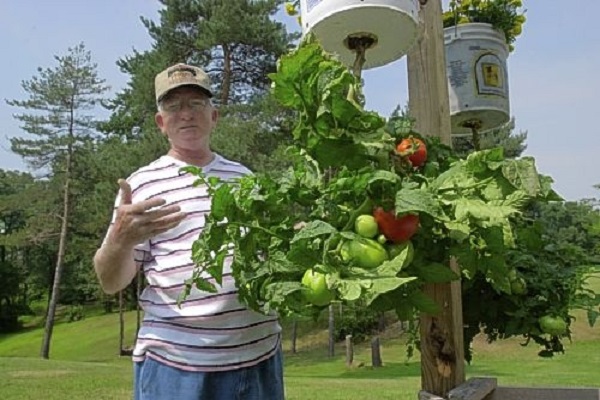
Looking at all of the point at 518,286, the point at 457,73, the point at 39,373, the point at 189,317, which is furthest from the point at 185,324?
the point at 39,373

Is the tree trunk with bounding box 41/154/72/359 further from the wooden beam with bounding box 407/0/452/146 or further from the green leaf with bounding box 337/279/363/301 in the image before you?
the green leaf with bounding box 337/279/363/301

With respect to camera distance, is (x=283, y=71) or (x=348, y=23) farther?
(x=348, y=23)

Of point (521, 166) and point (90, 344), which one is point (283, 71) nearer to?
point (521, 166)

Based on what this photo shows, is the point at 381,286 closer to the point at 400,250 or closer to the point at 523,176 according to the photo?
the point at 400,250

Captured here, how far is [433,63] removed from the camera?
5.82ft

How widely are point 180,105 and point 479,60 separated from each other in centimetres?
87

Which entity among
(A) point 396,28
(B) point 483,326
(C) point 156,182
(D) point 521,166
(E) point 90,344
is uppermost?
(A) point 396,28

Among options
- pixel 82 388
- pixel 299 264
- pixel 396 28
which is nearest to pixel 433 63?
pixel 396 28

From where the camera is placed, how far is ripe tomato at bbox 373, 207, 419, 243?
3.40 ft

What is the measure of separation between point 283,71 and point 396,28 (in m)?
0.45

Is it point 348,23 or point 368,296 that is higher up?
point 348,23

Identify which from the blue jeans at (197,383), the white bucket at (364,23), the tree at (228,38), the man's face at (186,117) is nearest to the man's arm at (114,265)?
the blue jeans at (197,383)

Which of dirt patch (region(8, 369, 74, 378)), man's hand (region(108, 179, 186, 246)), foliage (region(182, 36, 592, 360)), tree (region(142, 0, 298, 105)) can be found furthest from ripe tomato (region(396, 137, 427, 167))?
tree (region(142, 0, 298, 105))

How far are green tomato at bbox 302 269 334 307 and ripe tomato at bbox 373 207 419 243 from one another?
4.7 inches
